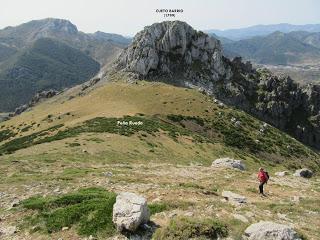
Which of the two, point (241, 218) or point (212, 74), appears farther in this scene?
point (212, 74)

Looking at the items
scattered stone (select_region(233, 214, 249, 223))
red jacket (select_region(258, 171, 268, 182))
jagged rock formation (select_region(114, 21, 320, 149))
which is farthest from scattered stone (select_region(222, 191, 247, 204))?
jagged rock formation (select_region(114, 21, 320, 149))

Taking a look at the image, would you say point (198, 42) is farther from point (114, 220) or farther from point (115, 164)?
point (114, 220)

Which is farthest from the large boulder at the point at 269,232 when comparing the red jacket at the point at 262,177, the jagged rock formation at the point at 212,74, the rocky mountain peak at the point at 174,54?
the rocky mountain peak at the point at 174,54

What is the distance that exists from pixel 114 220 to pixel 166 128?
56118mm

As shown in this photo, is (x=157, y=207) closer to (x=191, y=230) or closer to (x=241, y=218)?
(x=191, y=230)

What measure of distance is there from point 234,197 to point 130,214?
959 cm

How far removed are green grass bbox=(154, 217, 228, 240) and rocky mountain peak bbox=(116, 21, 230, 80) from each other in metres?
105

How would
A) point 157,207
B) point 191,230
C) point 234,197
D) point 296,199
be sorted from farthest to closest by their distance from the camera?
point 296,199 → point 234,197 → point 157,207 → point 191,230

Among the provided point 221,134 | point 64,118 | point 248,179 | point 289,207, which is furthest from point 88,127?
point 289,207

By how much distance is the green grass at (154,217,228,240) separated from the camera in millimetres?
18125

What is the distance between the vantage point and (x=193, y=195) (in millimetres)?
24688

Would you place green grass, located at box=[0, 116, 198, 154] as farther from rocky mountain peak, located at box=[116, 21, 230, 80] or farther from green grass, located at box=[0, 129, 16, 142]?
rocky mountain peak, located at box=[116, 21, 230, 80]

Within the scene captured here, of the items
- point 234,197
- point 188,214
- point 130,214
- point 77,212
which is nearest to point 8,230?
point 77,212

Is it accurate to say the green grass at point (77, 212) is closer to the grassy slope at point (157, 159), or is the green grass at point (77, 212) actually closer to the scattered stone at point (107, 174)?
the grassy slope at point (157, 159)
